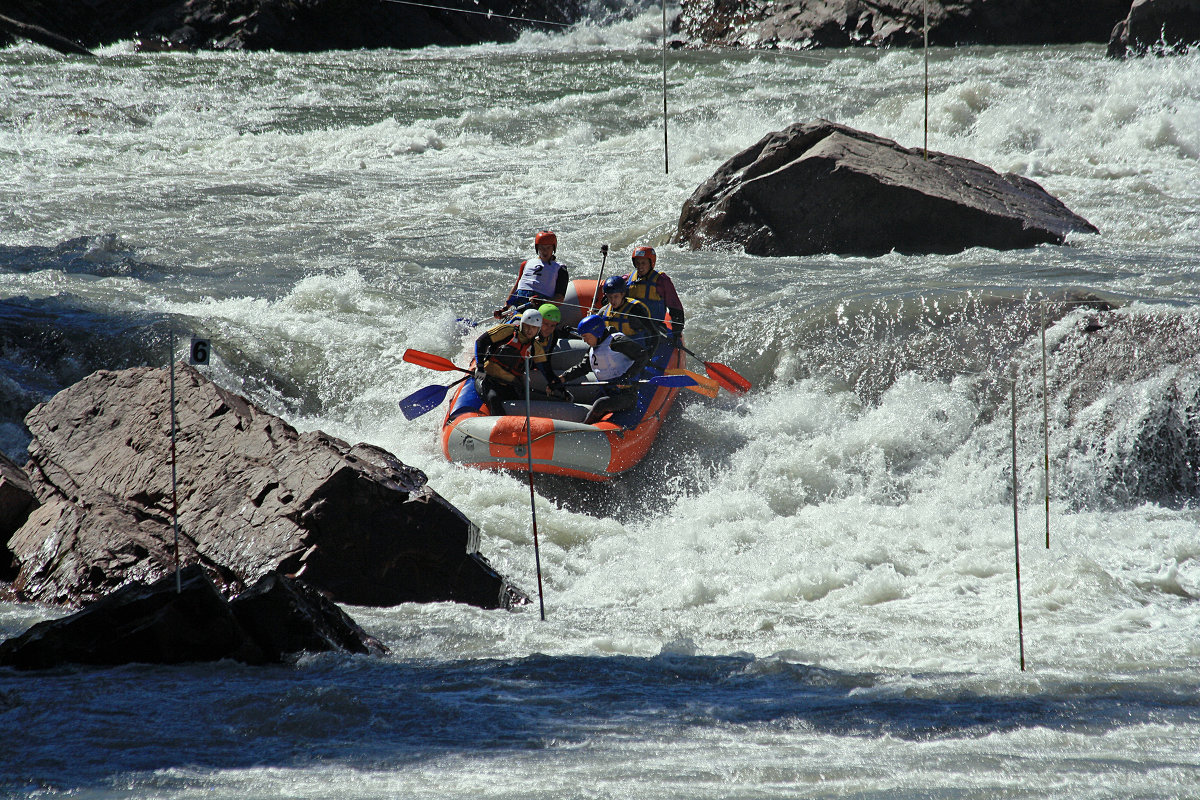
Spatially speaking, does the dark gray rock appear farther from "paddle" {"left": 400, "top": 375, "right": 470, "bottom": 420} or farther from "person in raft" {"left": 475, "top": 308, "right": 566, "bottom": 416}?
"person in raft" {"left": 475, "top": 308, "right": 566, "bottom": 416}

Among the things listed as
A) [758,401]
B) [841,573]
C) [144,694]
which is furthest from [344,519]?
[758,401]

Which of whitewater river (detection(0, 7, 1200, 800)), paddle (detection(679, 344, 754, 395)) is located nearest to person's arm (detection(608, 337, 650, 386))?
paddle (detection(679, 344, 754, 395))

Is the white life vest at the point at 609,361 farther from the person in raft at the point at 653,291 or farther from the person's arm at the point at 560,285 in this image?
the person's arm at the point at 560,285

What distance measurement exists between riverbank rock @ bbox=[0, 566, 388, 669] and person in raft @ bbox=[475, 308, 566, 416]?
116 inches

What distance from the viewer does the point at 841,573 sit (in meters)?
5.24

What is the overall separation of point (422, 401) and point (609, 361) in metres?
1.22

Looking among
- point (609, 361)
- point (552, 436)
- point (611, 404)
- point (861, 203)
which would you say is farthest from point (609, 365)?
point (861, 203)

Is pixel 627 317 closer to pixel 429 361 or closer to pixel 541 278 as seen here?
pixel 541 278

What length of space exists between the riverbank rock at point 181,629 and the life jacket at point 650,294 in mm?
4147

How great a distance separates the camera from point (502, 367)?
6.75 metres

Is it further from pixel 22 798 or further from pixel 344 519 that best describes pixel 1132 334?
pixel 22 798

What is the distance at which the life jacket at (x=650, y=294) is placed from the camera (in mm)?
7488

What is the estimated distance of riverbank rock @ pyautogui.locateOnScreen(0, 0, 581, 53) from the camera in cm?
2288

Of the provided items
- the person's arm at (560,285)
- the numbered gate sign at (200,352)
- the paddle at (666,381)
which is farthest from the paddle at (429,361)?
the numbered gate sign at (200,352)
